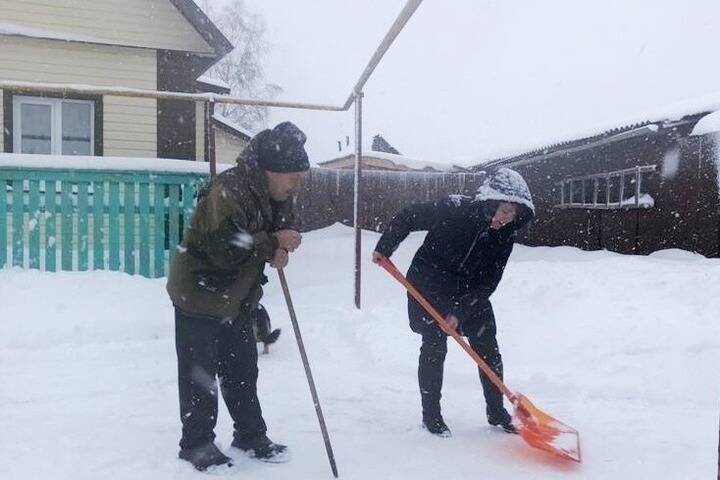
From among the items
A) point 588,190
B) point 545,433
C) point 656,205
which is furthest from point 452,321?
point 588,190

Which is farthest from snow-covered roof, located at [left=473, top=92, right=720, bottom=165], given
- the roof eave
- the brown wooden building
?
the roof eave

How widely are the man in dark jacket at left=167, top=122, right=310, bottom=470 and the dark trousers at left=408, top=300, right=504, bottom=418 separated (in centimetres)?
102

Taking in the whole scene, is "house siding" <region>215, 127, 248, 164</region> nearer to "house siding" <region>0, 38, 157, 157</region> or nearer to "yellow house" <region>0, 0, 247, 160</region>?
"yellow house" <region>0, 0, 247, 160</region>

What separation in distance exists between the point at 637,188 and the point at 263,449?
948 cm

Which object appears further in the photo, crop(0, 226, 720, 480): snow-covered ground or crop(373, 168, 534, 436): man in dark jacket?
crop(373, 168, 534, 436): man in dark jacket

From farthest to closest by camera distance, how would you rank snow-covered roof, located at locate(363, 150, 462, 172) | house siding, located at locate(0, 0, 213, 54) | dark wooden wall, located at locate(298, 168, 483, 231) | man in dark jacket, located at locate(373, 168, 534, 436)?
snow-covered roof, located at locate(363, 150, 462, 172), dark wooden wall, located at locate(298, 168, 483, 231), house siding, located at locate(0, 0, 213, 54), man in dark jacket, located at locate(373, 168, 534, 436)

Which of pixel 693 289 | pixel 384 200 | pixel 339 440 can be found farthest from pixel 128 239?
pixel 384 200

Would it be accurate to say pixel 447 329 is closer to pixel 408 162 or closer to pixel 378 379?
pixel 378 379

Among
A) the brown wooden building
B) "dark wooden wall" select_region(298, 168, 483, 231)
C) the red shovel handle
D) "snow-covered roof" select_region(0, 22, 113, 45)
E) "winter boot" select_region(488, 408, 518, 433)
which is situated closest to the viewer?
the red shovel handle

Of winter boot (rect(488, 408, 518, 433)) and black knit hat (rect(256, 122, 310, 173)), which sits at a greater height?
black knit hat (rect(256, 122, 310, 173))

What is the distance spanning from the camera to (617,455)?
131 inches

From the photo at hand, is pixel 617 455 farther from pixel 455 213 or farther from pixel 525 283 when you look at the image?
pixel 525 283

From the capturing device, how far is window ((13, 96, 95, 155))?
10.5m

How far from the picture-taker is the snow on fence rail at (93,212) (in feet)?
22.4
